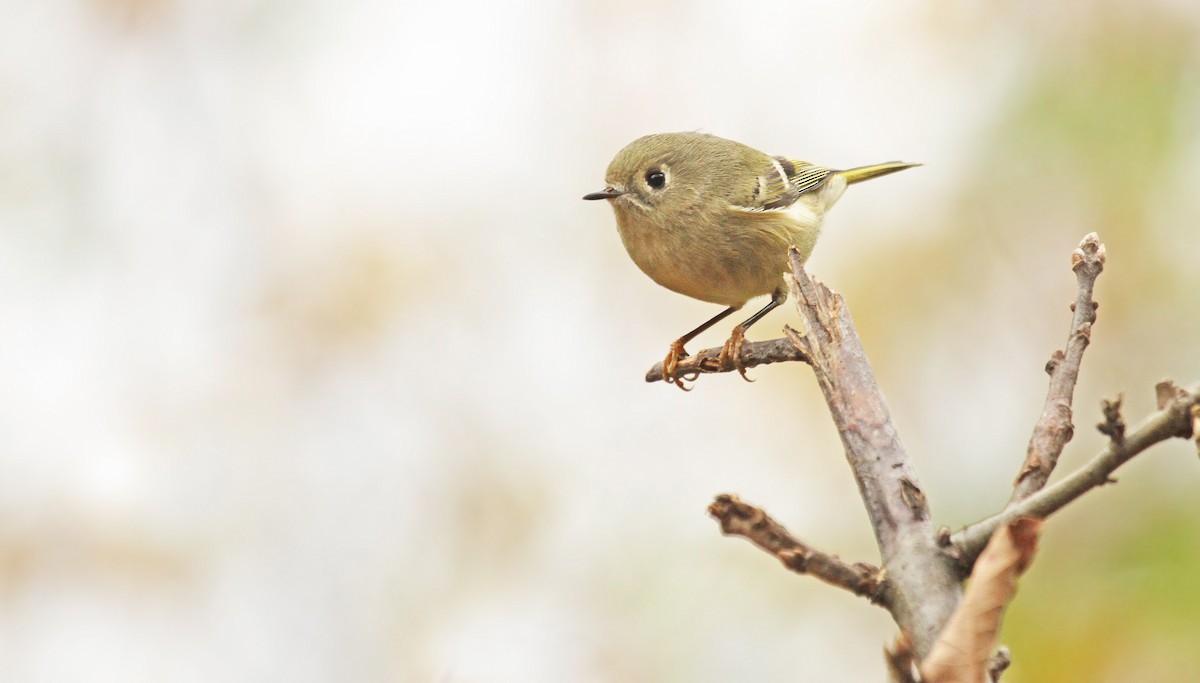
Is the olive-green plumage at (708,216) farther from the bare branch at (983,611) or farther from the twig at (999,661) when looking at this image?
the bare branch at (983,611)

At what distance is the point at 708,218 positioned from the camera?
3.53 meters

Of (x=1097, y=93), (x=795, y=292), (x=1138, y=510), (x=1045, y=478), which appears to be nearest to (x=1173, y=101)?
(x=1097, y=93)

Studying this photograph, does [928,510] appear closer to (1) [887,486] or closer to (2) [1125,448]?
(1) [887,486]

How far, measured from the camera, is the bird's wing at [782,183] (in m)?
3.71

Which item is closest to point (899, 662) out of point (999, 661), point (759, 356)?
point (999, 661)

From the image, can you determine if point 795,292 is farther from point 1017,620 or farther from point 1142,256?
point 1142,256

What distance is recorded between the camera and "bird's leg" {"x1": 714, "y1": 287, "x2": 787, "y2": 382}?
234cm

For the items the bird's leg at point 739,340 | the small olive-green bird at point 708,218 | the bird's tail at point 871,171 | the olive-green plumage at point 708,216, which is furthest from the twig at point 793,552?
the bird's tail at point 871,171

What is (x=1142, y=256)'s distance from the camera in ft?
13.1

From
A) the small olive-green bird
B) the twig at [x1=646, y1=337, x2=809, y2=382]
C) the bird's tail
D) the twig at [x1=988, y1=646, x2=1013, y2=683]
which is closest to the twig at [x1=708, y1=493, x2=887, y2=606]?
the twig at [x1=988, y1=646, x2=1013, y2=683]

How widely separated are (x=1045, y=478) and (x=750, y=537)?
40 centimetres

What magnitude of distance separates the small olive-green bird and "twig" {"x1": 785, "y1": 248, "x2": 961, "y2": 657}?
4.72 ft

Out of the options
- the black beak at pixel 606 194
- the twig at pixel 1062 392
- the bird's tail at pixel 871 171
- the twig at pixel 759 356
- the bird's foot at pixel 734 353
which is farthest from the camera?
the bird's tail at pixel 871 171

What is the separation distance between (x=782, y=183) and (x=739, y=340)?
0.98 metres
